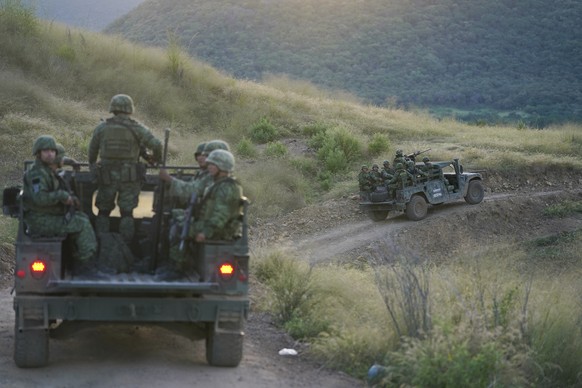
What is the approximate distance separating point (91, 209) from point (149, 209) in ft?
1.89

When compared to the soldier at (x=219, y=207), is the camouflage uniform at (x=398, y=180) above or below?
below

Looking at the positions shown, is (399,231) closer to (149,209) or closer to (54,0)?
(149,209)

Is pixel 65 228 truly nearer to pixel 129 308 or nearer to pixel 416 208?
pixel 129 308

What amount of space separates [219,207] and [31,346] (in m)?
1.97

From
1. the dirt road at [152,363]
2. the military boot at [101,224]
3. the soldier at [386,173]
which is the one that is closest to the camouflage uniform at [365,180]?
the soldier at [386,173]

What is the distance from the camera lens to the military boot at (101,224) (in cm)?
917

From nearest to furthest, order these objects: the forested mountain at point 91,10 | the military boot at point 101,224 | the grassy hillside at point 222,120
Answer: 1. the military boot at point 101,224
2. the grassy hillside at point 222,120
3. the forested mountain at point 91,10

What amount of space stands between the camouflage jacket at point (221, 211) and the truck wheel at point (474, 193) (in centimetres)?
1608

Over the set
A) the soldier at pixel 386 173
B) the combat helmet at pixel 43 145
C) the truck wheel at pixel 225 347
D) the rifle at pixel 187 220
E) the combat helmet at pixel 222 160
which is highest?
the combat helmet at pixel 43 145

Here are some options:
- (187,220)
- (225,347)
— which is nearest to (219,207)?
(187,220)

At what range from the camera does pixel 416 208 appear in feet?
72.7

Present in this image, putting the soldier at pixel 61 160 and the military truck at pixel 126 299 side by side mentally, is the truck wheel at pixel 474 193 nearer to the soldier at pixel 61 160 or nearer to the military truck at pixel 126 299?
the soldier at pixel 61 160

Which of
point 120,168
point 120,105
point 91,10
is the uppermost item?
point 91,10

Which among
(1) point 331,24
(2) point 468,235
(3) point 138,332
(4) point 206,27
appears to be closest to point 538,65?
(1) point 331,24
